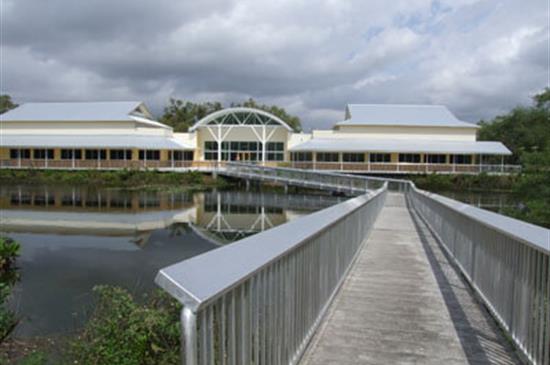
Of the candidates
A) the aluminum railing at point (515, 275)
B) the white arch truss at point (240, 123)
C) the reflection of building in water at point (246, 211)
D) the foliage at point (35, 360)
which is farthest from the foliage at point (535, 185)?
the white arch truss at point (240, 123)

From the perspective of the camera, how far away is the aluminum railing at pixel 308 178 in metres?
30.4

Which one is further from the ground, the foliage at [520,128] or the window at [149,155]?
the foliage at [520,128]

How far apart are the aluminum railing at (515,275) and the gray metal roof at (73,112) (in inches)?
1879

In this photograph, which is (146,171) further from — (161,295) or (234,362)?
(234,362)

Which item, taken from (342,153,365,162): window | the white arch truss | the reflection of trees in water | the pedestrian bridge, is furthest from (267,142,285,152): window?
the pedestrian bridge

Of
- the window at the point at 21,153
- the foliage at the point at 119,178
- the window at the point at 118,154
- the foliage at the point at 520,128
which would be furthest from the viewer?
the foliage at the point at 520,128

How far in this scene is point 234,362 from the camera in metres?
2.27

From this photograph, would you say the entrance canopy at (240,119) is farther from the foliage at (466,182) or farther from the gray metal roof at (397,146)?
the foliage at (466,182)

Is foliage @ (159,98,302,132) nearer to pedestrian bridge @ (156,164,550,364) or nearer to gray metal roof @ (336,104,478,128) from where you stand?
gray metal roof @ (336,104,478,128)

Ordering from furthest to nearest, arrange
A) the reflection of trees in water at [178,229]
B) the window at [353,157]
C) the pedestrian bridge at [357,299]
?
the window at [353,157] < the reflection of trees in water at [178,229] < the pedestrian bridge at [357,299]

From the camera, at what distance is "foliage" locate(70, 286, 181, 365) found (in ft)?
18.5

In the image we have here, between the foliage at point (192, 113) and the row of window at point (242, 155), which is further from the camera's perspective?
the foliage at point (192, 113)

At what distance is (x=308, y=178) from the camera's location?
35.9 metres

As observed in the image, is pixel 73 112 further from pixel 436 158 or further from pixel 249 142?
pixel 436 158
